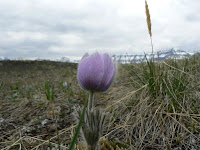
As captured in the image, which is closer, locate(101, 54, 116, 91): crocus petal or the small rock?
locate(101, 54, 116, 91): crocus petal

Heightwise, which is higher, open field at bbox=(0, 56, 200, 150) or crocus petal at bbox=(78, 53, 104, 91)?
crocus petal at bbox=(78, 53, 104, 91)

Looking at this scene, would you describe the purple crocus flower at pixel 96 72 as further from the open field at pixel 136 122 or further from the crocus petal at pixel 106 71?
the open field at pixel 136 122

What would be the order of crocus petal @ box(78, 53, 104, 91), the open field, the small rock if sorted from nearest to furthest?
1. crocus petal @ box(78, 53, 104, 91)
2. the open field
3. the small rock

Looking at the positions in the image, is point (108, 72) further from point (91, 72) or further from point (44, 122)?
point (44, 122)

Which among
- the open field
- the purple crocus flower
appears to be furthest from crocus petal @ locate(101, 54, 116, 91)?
the open field

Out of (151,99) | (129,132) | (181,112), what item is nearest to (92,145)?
(129,132)

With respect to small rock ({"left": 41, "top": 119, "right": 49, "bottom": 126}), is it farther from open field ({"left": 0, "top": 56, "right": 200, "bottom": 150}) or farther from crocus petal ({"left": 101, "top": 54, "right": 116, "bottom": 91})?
crocus petal ({"left": 101, "top": 54, "right": 116, "bottom": 91})

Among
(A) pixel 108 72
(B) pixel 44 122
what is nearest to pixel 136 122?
(A) pixel 108 72

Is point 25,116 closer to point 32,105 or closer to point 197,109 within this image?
point 32,105
